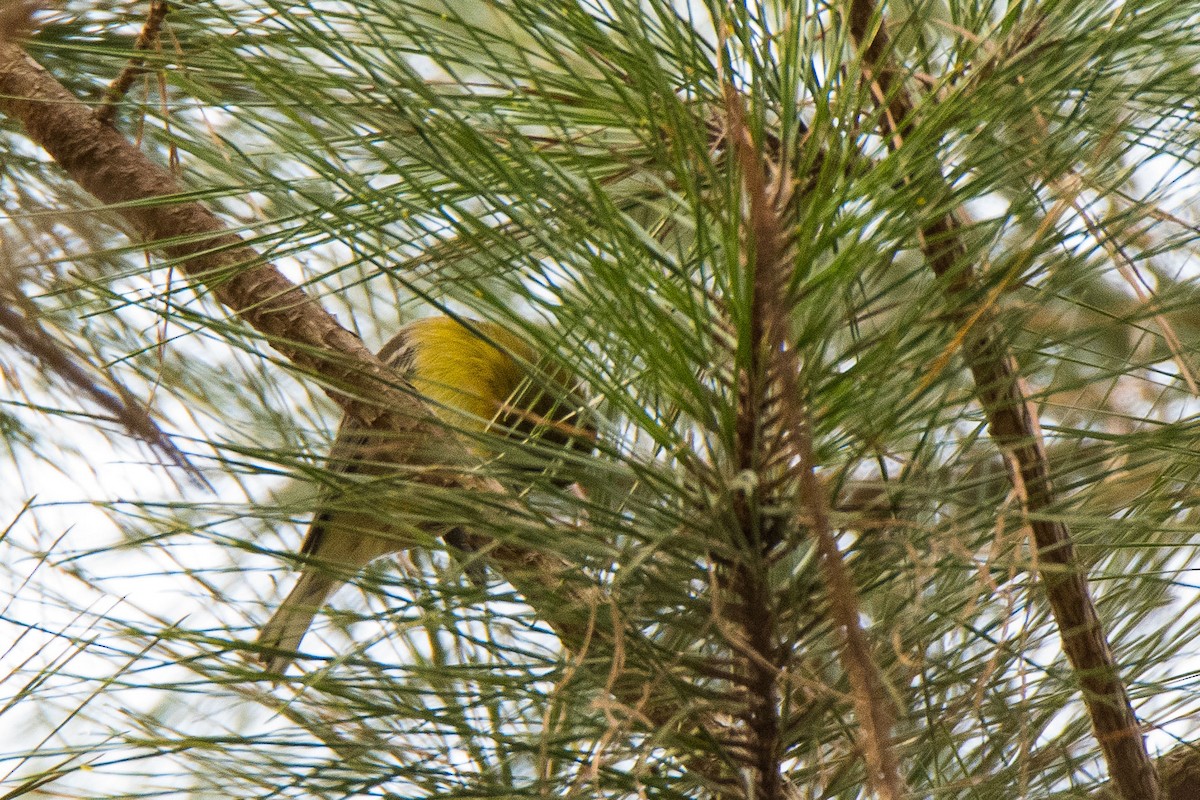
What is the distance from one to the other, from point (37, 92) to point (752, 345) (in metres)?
0.95

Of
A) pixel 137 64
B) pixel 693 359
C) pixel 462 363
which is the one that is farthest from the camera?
pixel 462 363

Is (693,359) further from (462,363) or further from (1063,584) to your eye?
(462,363)

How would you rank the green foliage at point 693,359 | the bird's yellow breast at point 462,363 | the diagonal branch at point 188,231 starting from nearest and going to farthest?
the green foliage at point 693,359, the diagonal branch at point 188,231, the bird's yellow breast at point 462,363

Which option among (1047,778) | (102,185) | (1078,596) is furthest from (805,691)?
(102,185)

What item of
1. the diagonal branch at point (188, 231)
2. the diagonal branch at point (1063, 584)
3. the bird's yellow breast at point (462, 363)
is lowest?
the diagonal branch at point (1063, 584)

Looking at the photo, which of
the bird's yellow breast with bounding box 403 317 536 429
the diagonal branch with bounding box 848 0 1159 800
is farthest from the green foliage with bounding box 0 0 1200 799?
the bird's yellow breast with bounding box 403 317 536 429

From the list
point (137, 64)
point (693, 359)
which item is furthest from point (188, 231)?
point (693, 359)

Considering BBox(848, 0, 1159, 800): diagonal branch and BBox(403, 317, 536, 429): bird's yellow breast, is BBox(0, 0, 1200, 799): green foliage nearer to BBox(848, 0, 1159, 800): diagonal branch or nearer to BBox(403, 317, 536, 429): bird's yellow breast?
BBox(848, 0, 1159, 800): diagonal branch

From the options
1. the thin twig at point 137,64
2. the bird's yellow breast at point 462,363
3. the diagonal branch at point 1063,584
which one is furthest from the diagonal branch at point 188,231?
the bird's yellow breast at point 462,363

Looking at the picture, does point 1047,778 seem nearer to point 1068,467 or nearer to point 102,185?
point 1068,467

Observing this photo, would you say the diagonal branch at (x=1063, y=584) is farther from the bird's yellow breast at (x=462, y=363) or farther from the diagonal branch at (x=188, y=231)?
the bird's yellow breast at (x=462, y=363)

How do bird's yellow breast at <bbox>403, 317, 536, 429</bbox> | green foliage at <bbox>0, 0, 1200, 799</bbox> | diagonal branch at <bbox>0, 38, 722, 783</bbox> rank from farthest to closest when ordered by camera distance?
1. bird's yellow breast at <bbox>403, 317, 536, 429</bbox>
2. diagonal branch at <bbox>0, 38, 722, 783</bbox>
3. green foliage at <bbox>0, 0, 1200, 799</bbox>

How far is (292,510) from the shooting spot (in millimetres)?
785

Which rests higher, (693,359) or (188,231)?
(188,231)
